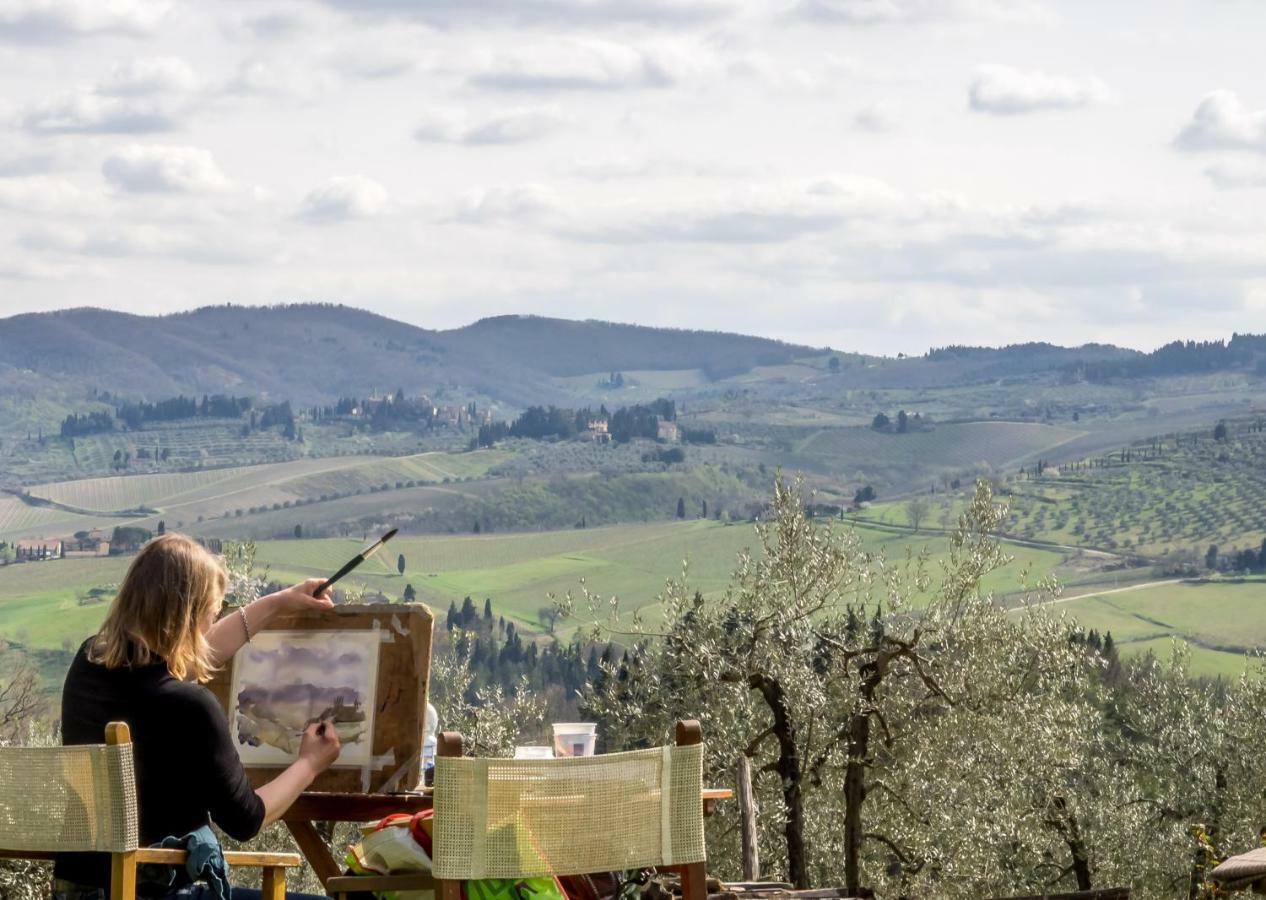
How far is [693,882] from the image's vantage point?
237 inches

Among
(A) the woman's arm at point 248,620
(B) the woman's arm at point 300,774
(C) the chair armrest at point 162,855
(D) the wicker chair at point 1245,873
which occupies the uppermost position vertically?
(A) the woman's arm at point 248,620

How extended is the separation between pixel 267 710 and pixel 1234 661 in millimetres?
119120

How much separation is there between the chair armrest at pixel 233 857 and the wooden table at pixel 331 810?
881 millimetres

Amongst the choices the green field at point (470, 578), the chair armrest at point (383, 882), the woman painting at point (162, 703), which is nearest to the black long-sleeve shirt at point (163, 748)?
the woman painting at point (162, 703)

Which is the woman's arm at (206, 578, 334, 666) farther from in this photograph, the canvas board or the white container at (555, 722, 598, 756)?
the white container at (555, 722, 598, 756)

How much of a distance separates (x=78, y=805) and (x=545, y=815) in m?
1.49

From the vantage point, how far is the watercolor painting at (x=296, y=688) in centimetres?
755

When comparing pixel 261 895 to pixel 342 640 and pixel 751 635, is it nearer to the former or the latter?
pixel 342 640

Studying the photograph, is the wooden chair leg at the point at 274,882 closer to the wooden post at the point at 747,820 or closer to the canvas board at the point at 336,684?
the canvas board at the point at 336,684

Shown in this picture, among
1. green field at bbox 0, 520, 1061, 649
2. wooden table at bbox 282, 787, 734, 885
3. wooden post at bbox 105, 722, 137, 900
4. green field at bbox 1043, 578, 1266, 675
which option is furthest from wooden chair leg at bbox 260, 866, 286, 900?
green field at bbox 0, 520, 1061, 649

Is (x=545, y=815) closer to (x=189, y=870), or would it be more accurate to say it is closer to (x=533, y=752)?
(x=189, y=870)

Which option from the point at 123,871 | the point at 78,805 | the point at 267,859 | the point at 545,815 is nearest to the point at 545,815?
the point at 545,815

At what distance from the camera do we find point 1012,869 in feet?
84.1

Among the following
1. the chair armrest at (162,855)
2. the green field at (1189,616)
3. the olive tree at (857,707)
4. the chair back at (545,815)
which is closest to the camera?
the chair back at (545,815)
